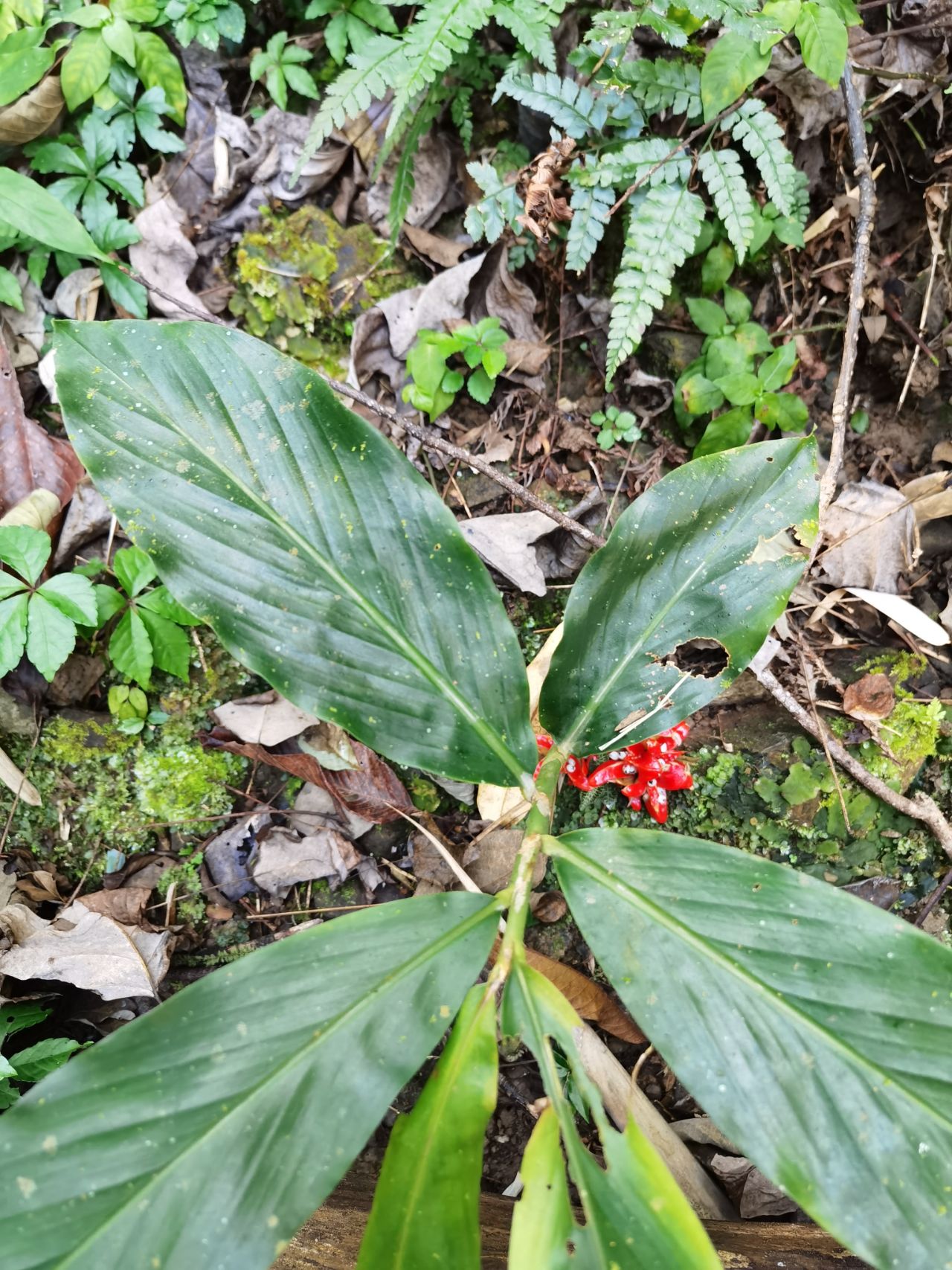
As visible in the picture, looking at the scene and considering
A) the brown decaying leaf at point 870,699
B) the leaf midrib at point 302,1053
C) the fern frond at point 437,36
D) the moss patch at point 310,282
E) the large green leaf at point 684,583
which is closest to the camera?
the leaf midrib at point 302,1053

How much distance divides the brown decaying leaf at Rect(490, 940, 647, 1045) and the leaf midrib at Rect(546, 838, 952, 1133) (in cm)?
51

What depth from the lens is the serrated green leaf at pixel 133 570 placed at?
1.95 metres

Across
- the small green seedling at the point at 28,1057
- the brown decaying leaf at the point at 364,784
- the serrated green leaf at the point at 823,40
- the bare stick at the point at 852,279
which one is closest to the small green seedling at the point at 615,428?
the bare stick at the point at 852,279

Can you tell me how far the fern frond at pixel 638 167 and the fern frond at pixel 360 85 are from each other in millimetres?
507

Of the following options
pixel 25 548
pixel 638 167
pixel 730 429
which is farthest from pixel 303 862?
pixel 638 167

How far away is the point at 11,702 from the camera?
2051 mm

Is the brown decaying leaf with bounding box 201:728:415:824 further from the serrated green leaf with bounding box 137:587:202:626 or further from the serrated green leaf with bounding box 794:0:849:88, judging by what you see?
the serrated green leaf with bounding box 794:0:849:88

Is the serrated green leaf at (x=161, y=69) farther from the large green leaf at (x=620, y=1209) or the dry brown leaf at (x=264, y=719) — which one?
the large green leaf at (x=620, y=1209)

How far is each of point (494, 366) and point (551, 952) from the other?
1.50 meters

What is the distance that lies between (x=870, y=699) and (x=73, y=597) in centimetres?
197

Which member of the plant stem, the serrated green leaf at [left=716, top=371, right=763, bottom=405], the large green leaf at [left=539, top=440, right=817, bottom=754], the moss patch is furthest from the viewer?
the moss patch

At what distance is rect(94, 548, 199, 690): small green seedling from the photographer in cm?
194

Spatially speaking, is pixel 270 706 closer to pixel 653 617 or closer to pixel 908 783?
pixel 653 617

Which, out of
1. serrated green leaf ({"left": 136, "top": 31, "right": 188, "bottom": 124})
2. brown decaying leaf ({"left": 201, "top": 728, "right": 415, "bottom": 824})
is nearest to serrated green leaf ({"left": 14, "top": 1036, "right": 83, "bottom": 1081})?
brown decaying leaf ({"left": 201, "top": 728, "right": 415, "bottom": 824})
